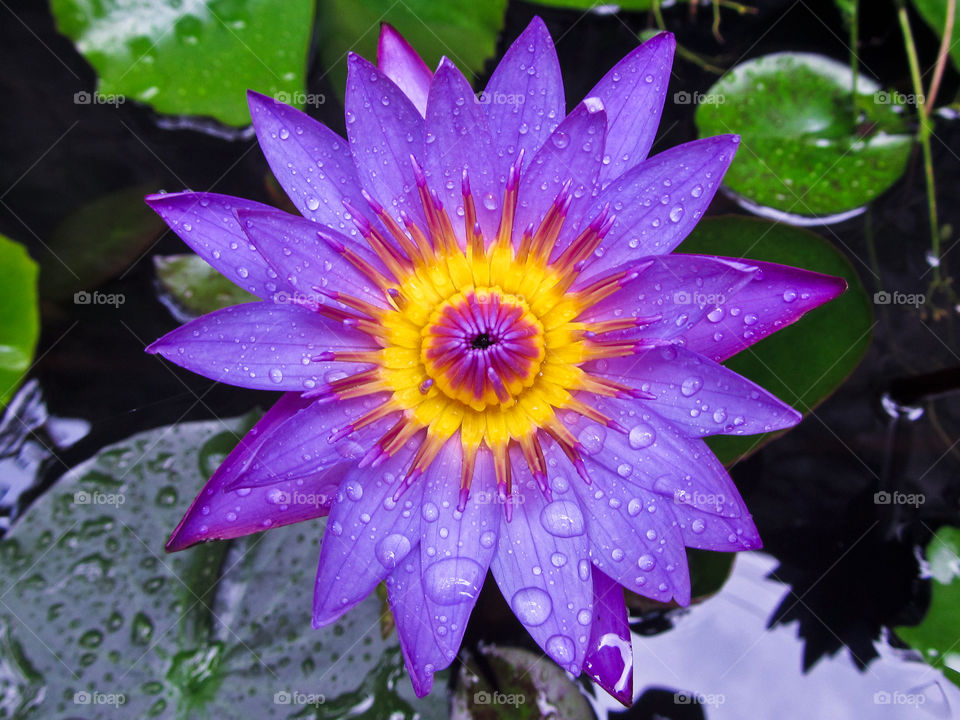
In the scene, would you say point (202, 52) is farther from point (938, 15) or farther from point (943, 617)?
point (943, 617)

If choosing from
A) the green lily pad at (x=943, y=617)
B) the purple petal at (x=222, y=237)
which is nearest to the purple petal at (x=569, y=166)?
the purple petal at (x=222, y=237)

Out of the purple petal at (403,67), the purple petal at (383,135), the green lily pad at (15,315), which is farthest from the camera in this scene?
the green lily pad at (15,315)

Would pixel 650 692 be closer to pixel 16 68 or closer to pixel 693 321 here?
pixel 693 321

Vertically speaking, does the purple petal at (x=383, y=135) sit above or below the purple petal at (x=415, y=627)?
above

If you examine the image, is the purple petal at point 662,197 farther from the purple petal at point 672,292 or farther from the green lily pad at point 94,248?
the green lily pad at point 94,248

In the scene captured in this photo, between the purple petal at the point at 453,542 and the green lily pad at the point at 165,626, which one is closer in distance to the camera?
the purple petal at the point at 453,542

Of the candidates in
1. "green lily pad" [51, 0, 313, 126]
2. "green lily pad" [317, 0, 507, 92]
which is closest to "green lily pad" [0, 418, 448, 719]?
"green lily pad" [51, 0, 313, 126]

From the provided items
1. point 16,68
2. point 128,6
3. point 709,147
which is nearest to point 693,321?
point 709,147
